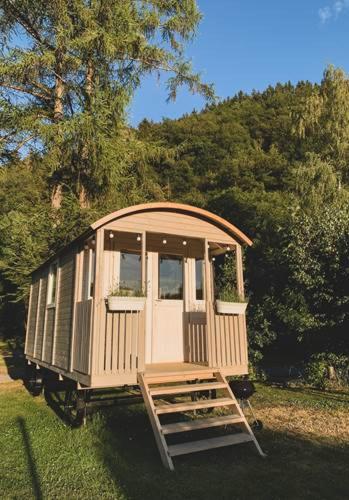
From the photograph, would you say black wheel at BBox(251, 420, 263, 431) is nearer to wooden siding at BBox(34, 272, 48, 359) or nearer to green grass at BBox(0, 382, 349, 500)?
green grass at BBox(0, 382, 349, 500)

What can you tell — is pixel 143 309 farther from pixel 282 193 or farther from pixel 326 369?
pixel 282 193

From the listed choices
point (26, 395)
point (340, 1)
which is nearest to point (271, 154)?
point (340, 1)

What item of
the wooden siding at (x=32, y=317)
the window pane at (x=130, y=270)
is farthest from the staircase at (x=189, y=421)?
the wooden siding at (x=32, y=317)

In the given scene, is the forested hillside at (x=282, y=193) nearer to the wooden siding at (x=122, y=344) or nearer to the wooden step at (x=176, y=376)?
the wooden step at (x=176, y=376)

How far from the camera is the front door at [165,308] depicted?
705cm

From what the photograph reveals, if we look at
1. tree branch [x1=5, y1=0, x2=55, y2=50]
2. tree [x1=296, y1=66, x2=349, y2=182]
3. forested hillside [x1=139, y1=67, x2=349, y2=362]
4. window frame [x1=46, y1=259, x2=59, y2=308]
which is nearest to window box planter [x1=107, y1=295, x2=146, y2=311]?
window frame [x1=46, y1=259, x2=59, y2=308]

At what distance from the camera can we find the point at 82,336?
5516 mm

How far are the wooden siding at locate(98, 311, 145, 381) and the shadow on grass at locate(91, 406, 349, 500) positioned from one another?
98 cm

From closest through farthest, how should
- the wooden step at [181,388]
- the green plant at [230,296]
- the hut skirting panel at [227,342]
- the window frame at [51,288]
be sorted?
the wooden step at [181,388] < the hut skirting panel at [227,342] < the green plant at [230,296] < the window frame at [51,288]

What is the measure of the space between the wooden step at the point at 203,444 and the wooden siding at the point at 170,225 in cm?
285

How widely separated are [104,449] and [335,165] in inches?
604

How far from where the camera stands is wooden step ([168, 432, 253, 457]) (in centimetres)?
443

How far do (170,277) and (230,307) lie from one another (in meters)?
1.65

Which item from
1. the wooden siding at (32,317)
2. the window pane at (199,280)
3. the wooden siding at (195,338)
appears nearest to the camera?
the wooden siding at (195,338)
